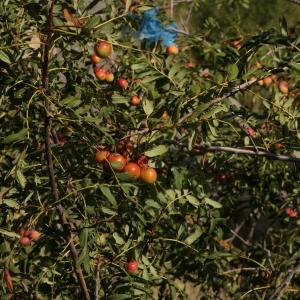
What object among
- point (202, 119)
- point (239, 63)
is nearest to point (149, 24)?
point (239, 63)

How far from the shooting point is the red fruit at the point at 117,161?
146 cm

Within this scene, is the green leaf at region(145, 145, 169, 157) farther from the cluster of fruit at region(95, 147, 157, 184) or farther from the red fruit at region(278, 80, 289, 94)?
the red fruit at region(278, 80, 289, 94)

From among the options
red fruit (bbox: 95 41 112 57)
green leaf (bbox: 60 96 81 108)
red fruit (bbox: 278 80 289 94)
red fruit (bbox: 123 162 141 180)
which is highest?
red fruit (bbox: 95 41 112 57)

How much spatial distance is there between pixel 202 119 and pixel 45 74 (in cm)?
48

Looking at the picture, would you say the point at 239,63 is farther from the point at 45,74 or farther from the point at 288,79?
the point at 288,79

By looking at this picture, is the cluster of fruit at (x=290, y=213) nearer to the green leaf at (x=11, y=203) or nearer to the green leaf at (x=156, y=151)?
the green leaf at (x=156, y=151)

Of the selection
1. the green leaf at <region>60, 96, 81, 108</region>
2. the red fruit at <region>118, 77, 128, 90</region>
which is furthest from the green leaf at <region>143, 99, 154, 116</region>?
the red fruit at <region>118, 77, 128, 90</region>

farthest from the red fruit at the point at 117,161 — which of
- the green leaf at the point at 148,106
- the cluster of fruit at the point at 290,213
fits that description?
→ the cluster of fruit at the point at 290,213

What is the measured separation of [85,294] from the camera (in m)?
1.58

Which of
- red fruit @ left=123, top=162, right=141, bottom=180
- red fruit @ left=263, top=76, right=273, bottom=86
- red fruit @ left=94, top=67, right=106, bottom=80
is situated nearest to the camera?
red fruit @ left=123, top=162, right=141, bottom=180

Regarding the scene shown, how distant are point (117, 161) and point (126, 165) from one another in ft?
0.31

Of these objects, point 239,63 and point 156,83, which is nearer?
point 239,63

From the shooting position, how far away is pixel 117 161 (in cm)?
149

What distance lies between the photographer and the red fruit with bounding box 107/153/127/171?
4.78 feet
